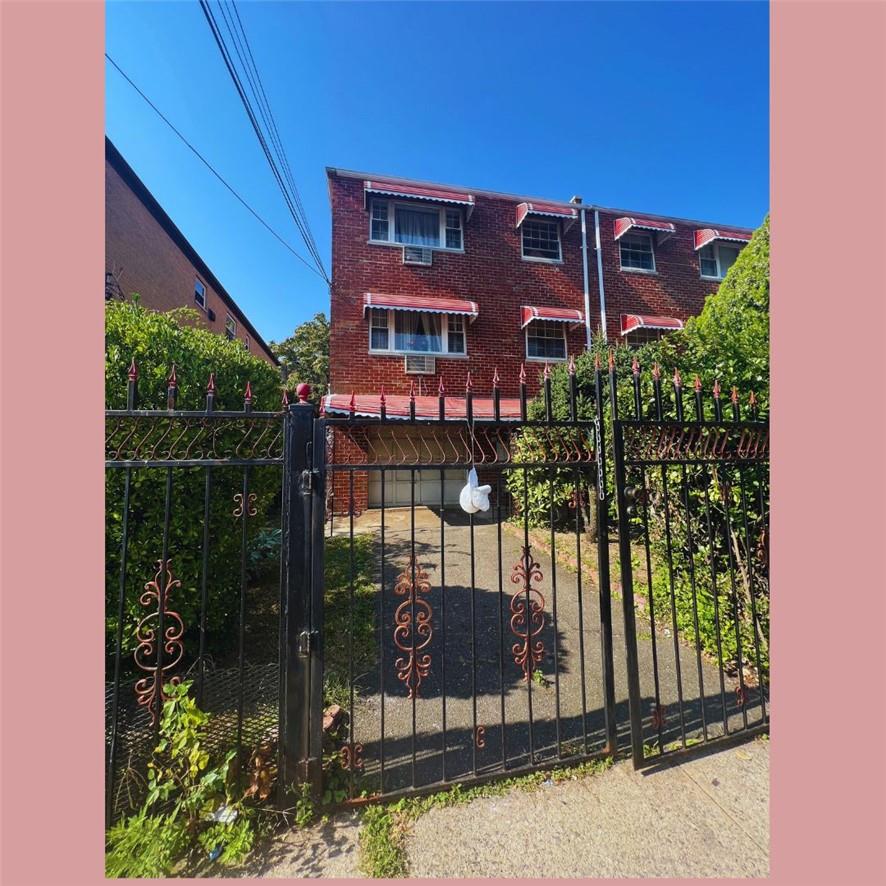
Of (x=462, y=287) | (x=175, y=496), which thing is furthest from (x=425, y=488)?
(x=175, y=496)

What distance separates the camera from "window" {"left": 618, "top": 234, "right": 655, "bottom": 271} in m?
12.6

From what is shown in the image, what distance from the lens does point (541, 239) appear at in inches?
477

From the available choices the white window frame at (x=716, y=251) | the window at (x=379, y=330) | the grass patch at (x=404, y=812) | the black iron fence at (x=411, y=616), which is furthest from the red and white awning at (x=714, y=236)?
the grass patch at (x=404, y=812)

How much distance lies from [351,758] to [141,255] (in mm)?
13830

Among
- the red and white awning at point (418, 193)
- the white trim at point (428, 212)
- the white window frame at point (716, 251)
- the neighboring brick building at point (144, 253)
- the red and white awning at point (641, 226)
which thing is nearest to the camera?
the neighboring brick building at point (144, 253)

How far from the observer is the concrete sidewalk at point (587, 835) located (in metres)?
1.73

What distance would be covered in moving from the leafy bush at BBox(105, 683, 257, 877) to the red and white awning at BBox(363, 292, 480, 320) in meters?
9.45

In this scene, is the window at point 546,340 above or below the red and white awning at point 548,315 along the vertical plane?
below

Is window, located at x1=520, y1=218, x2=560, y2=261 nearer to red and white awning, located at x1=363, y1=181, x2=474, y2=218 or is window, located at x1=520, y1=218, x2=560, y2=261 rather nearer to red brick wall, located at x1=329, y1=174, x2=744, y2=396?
red brick wall, located at x1=329, y1=174, x2=744, y2=396

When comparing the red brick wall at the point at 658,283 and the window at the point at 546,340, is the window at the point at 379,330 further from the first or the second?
the red brick wall at the point at 658,283

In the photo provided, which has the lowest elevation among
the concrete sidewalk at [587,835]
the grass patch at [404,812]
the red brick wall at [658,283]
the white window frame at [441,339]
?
the concrete sidewalk at [587,835]

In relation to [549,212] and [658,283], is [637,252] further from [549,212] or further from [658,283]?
[549,212]

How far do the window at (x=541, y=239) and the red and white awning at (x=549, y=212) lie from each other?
265 mm

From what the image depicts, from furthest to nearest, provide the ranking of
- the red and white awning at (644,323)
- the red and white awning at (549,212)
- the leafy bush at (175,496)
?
1. the red and white awning at (644,323)
2. the red and white awning at (549,212)
3. the leafy bush at (175,496)
